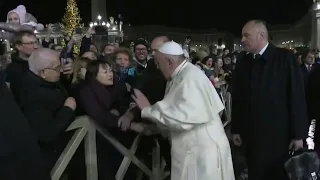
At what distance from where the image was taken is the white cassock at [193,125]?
12.5 ft

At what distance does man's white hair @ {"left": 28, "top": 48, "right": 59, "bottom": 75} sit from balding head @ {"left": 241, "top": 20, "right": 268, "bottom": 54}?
2035 mm

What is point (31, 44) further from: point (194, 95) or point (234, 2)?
point (234, 2)

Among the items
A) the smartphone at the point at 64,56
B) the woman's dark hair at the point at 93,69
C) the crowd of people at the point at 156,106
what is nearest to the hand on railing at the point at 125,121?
the crowd of people at the point at 156,106

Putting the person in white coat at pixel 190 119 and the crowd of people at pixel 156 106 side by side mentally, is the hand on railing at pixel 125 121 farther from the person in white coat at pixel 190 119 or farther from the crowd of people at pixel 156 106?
the person in white coat at pixel 190 119

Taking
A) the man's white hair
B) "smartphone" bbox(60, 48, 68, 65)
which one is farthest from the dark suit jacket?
the man's white hair

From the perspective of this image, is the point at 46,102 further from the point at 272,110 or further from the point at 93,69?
the point at 272,110

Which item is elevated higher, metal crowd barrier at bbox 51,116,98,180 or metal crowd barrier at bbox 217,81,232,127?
metal crowd barrier at bbox 51,116,98,180

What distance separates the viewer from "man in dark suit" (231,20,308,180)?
4891 mm

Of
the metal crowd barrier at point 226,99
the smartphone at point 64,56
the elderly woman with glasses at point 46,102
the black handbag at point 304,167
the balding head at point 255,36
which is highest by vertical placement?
the balding head at point 255,36

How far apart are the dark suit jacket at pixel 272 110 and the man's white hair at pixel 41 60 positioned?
215cm

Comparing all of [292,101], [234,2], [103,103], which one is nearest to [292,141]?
[292,101]

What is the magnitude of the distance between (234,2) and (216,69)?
91.5 ft

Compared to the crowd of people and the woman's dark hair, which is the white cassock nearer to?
the crowd of people

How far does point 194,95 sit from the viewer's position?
12.7ft
